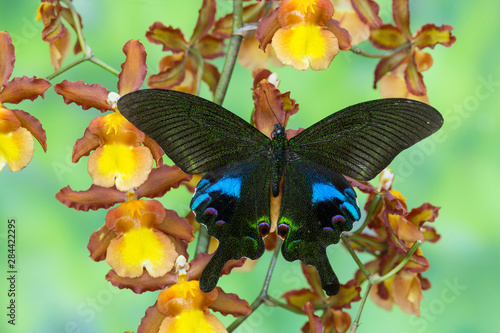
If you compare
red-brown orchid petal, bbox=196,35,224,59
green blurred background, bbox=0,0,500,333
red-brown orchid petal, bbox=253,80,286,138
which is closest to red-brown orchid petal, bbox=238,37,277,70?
red-brown orchid petal, bbox=196,35,224,59

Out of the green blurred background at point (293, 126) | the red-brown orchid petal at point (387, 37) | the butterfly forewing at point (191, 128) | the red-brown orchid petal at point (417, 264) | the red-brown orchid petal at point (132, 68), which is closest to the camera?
the butterfly forewing at point (191, 128)

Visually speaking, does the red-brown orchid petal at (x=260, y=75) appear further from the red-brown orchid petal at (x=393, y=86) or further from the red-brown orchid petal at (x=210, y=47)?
the red-brown orchid petal at (x=393, y=86)

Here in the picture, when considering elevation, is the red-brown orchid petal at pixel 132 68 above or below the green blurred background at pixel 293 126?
above

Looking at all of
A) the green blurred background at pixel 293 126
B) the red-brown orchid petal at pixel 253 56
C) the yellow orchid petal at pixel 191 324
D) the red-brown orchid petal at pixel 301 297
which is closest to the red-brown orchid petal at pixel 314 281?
the red-brown orchid petal at pixel 301 297

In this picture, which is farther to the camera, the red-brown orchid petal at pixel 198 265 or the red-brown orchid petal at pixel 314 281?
the red-brown orchid petal at pixel 314 281

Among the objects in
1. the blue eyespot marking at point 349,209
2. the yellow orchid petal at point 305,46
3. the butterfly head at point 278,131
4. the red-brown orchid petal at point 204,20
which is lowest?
the blue eyespot marking at point 349,209

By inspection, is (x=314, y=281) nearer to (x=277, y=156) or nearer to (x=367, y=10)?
(x=277, y=156)

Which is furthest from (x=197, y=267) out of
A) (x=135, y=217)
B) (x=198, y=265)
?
(x=135, y=217)
